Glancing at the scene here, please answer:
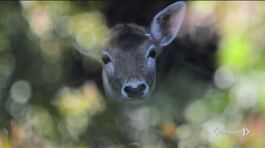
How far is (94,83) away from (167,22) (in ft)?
0.80

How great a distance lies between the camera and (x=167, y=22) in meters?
1.62

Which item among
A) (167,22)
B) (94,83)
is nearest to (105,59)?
(94,83)

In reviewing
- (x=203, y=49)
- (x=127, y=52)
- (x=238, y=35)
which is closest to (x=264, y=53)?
(x=238, y=35)

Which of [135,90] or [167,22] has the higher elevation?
[167,22]

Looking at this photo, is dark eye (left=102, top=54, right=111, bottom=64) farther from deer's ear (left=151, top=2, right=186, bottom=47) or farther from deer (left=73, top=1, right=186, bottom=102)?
deer's ear (left=151, top=2, right=186, bottom=47)

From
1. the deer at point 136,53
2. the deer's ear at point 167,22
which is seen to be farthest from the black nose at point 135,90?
the deer's ear at point 167,22

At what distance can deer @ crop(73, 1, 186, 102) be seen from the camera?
5.22 ft

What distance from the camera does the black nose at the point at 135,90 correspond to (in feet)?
5.19

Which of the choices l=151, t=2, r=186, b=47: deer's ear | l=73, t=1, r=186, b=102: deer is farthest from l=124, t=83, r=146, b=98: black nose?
l=151, t=2, r=186, b=47: deer's ear

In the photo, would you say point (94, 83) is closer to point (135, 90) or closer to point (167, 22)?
point (135, 90)

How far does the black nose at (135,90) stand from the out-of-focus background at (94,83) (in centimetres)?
5

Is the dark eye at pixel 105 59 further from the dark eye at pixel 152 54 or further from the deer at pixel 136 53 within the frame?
the dark eye at pixel 152 54

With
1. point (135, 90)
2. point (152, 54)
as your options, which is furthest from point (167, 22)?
point (135, 90)

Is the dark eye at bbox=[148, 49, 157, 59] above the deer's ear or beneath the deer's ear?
beneath
